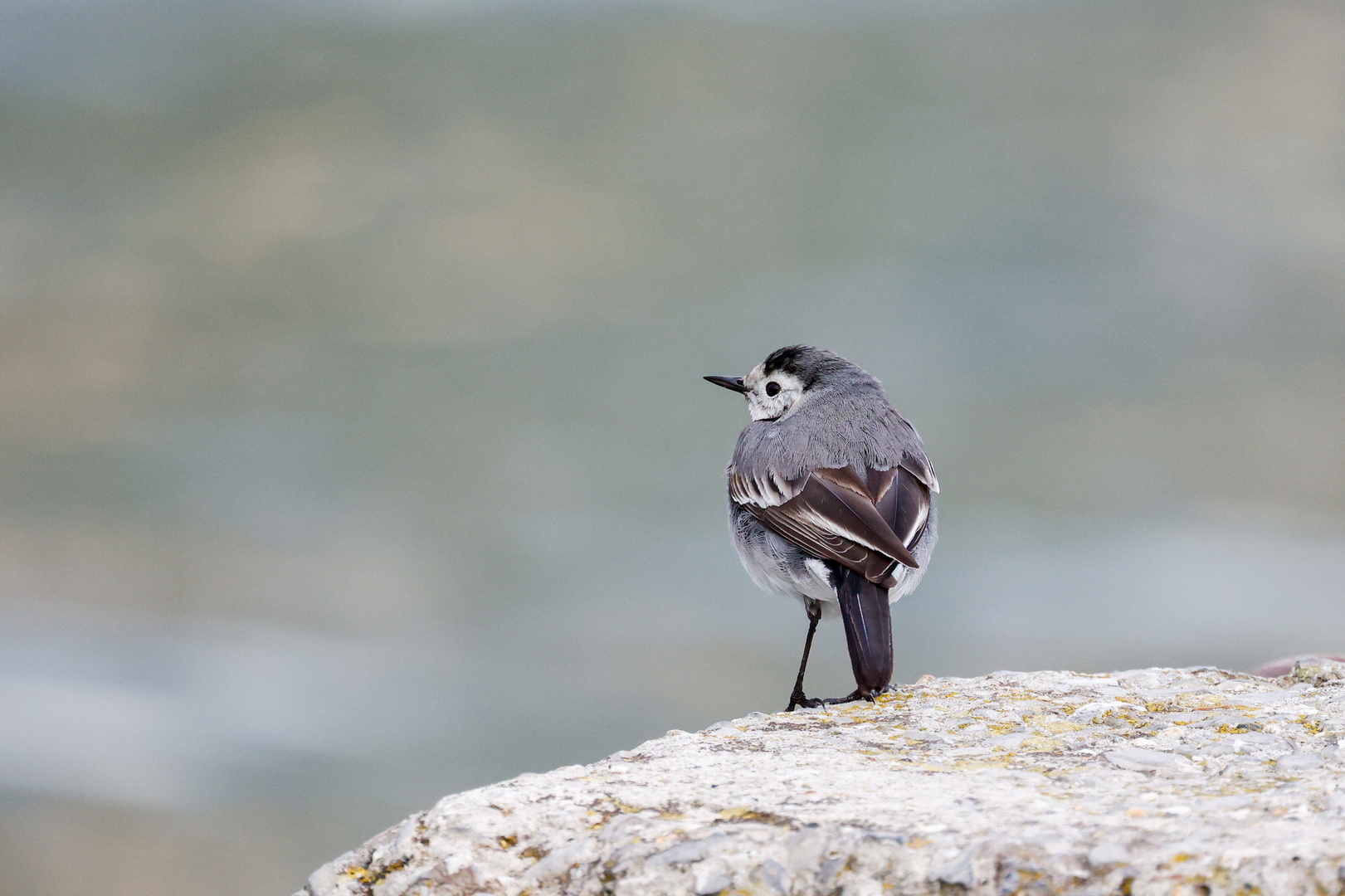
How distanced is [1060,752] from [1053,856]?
1.23m

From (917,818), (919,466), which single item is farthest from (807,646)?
(917,818)

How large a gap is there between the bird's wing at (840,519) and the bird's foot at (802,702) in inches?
24.5

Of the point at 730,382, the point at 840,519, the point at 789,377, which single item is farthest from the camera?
the point at 730,382

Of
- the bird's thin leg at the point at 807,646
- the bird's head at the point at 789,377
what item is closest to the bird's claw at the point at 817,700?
the bird's thin leg at the point at 807,646

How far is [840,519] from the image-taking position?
209 inches

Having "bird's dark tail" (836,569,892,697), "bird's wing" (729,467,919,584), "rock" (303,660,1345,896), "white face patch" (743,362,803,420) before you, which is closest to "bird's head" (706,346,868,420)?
"white face patch" (743,362,803,420)

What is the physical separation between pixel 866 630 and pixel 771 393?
7.09 feet

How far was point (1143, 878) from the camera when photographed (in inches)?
95.6

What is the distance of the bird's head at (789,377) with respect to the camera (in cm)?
675

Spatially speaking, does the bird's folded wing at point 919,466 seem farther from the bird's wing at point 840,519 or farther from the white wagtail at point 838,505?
the bird's wing at point 840,519

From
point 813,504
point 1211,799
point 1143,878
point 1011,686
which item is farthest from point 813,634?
point 1143,878

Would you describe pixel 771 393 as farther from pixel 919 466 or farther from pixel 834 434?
pixel 919 466

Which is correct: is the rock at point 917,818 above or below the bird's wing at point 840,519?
below

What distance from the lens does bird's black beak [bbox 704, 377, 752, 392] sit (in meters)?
7.15
